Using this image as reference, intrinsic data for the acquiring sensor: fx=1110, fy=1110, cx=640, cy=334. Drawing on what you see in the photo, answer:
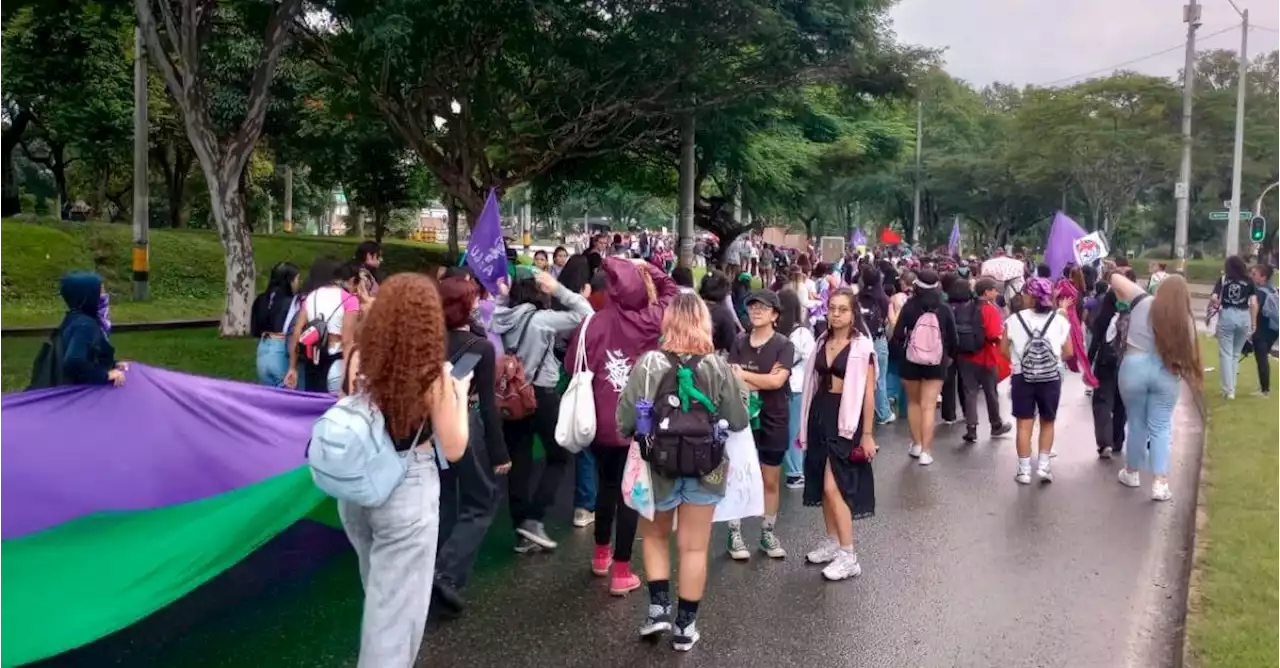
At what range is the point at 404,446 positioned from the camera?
3.94 metres

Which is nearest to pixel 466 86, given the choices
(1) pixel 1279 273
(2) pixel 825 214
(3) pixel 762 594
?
(3) pixel 762 594

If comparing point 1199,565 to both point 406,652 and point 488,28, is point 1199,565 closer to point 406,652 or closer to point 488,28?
point 406,652

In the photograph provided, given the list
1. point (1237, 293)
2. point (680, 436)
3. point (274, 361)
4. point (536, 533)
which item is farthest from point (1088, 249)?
point (680, 436)

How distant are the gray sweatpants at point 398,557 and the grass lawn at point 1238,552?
3.41 m

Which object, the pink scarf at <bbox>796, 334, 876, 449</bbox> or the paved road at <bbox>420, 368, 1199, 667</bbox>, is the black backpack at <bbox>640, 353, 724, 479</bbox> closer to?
the paved road at <bbox>420, 368, 1199, 667</bbox>

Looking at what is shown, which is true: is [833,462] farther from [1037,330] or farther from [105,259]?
[105,259]

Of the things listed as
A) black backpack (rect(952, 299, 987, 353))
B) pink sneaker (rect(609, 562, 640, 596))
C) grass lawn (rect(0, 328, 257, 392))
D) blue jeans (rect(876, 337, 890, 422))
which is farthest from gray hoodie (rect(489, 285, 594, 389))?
grass lawn (rect(0, 328, 257, 392))

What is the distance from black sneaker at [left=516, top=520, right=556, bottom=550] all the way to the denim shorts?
74.1 inches

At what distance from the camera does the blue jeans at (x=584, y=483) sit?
7445mm

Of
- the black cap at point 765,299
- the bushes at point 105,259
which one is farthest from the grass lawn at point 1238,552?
the bushes at point 105,259

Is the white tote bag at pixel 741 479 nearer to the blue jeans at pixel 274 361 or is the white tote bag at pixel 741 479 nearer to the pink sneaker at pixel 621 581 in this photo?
the pink sneaker at pixel 621 581

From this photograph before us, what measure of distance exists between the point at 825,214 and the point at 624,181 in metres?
48.4

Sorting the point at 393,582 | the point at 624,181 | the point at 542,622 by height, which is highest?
the point at 624,181

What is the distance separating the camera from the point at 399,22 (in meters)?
13.3
